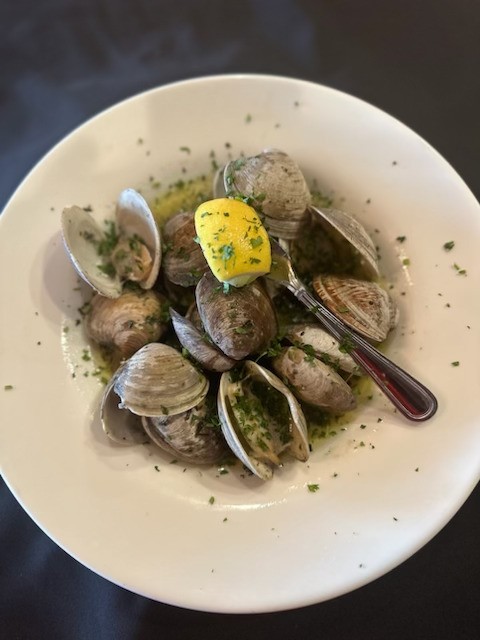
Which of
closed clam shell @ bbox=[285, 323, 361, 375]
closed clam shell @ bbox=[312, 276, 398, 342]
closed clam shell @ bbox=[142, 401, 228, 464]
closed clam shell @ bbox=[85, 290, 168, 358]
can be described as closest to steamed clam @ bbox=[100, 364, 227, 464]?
closed clam shell @ bbox=[142, 401, 228, 464]

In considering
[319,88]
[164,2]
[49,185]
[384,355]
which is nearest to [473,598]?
[384,355]

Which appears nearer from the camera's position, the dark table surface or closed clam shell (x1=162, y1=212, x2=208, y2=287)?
closed clam shell (x1=162, y1=212, x2=208, y2=287)

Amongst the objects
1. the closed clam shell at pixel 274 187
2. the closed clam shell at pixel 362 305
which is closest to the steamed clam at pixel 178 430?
the closed clam shell at pixel 362 305

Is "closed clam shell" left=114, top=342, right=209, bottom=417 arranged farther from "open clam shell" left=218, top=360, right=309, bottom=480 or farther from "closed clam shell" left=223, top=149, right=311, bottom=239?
"closed clam shell" left=223, top=149, right=311, bottom=239

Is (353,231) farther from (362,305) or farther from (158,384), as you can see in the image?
(158,384)

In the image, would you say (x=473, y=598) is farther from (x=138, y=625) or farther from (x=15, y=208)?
(x=15, y=208)

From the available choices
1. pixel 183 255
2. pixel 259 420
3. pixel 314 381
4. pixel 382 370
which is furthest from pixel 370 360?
pixel 183 255

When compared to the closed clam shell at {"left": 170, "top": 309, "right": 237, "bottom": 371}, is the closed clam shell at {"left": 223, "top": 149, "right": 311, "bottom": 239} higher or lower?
higher

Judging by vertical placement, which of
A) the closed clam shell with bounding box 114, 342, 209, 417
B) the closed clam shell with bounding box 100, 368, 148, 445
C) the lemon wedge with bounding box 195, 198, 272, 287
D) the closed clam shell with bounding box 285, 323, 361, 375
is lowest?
the closed clam shell with bounding box 100, 368, 148, 445
